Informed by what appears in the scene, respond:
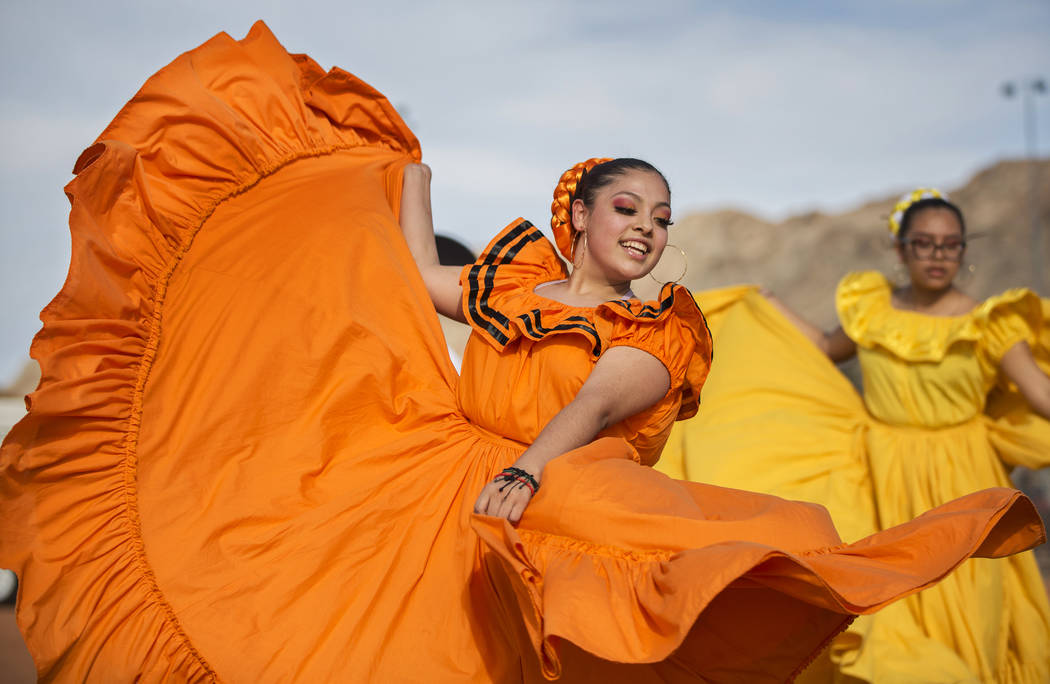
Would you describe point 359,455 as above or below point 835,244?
below

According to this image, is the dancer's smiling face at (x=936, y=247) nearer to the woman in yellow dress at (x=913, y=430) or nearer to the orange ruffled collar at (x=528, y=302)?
the woman in yellow dress at (x=913, y=430)

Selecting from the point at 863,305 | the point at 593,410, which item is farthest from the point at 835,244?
the point at 593,410

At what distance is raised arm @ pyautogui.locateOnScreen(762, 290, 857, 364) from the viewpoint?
17.4 ft

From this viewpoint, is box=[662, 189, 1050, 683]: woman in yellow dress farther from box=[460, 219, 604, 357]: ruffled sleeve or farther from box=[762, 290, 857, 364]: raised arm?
box=[460, 219, 604, 357]: ruffled sleeve

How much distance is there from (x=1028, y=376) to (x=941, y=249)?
0.73 m

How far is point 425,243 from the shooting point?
138 inches

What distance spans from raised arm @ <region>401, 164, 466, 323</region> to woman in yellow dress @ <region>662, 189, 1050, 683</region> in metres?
1.98

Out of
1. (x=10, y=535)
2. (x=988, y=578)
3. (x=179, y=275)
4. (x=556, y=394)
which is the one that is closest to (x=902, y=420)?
(x=988, y=578)

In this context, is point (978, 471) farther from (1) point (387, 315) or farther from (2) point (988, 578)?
(1) point (387, 315)

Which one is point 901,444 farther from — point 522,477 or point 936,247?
point 522,477

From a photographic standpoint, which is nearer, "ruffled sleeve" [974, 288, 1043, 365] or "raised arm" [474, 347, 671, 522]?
"raised arm" [474, 347, 671, 522]

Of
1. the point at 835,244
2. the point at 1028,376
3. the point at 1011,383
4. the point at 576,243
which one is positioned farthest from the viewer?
the point at 835,244

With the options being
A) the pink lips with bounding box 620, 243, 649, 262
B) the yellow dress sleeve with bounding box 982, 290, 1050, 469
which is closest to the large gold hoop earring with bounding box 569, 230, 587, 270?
the pink lips with bounding box 620, 243, 649, 262

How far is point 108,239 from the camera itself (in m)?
2.99
